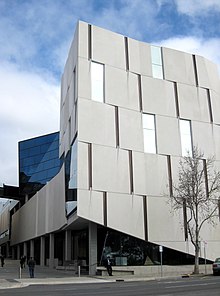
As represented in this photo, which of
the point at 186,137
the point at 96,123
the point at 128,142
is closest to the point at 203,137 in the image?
the point at 186,137

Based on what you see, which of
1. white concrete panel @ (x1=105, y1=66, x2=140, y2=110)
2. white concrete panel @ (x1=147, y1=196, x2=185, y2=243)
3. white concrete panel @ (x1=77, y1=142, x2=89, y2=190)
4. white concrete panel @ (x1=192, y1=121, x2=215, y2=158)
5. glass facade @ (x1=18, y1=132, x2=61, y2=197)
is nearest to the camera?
white concrete panel @ (x1=77, y1=142, x2=89, y2=190)

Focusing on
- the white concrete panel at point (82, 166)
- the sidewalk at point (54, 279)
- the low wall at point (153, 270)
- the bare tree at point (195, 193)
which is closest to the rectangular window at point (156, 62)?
the bare tree at point (195, 193)

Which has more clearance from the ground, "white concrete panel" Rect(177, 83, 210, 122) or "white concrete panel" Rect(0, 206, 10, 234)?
"white concrete panel" Rect(177, 83, 210, 122)

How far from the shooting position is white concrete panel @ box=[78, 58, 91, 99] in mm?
37188

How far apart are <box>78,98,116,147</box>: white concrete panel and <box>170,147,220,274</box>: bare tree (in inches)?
288

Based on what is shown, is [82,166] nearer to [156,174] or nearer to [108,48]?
[156,174]

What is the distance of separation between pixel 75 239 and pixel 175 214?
1322 centimetres

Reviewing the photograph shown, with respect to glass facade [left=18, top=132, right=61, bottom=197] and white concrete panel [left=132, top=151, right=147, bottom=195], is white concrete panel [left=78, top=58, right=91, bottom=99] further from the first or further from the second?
glass facade [left=18, top=132, right=61, bottom=197]

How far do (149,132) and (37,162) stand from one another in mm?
36383

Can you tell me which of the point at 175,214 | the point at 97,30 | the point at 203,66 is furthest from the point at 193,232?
the point at 97,30

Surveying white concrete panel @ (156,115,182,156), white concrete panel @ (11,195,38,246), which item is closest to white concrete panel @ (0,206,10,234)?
white concrete panel @ (11,195,38,246)

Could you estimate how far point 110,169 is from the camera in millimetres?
36219

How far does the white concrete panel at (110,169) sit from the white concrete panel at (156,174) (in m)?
2.26

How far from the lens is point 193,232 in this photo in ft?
127
